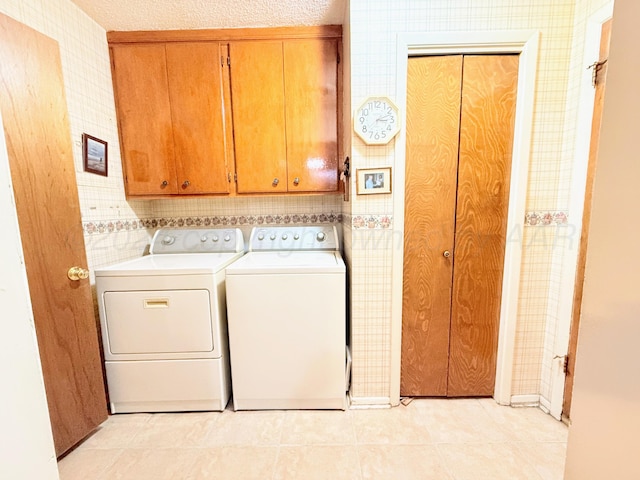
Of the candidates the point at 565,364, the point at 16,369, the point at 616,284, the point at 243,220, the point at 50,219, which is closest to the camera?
the point at 616,284

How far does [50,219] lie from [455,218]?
209 cm

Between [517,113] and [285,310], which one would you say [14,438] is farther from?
[517,113]

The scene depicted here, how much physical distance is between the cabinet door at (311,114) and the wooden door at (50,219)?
3.95 feet

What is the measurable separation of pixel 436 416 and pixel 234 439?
117cm

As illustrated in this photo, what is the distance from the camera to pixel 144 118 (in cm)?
182

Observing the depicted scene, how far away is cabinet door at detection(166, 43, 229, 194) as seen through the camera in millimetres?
1765

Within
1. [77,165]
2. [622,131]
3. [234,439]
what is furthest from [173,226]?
[622,131]

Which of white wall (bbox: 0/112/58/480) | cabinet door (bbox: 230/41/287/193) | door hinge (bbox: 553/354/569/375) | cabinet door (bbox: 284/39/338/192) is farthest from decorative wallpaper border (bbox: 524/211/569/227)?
white wall (bbox: 0/112/58/480)

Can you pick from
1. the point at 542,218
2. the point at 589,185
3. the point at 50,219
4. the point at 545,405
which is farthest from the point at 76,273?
the point at 545,405

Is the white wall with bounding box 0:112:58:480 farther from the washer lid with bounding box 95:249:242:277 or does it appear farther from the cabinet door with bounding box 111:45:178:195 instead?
the cabinet door with bounding box 111:45:178:195

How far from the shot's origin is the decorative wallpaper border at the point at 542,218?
1494 mm

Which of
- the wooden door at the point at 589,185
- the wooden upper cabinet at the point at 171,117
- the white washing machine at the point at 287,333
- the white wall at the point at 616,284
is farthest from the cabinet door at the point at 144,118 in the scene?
the wooden door at the point at 589,185

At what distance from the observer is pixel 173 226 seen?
2.18 meters

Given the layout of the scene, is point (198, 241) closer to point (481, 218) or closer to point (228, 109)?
point (228, 109)
